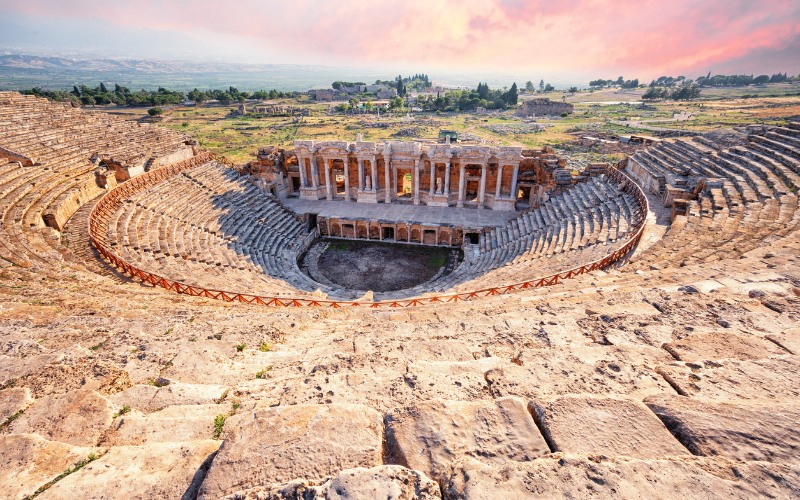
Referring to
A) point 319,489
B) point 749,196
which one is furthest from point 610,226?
point 319,489

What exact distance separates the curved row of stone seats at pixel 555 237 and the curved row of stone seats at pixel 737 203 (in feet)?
9.57

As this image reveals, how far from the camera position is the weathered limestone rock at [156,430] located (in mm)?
4797

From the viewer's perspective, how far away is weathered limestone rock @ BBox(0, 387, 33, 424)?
5172 mm

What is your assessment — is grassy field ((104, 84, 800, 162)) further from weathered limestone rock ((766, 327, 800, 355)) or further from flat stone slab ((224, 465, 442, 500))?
flat stone slab ((224, 465, 442, 500))

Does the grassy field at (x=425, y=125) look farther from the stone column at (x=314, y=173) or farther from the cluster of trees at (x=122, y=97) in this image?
the stone column at (x=314, y=173)

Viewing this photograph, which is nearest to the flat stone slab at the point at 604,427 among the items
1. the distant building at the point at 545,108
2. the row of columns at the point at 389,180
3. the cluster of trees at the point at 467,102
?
the row of columns at the point at 389,180

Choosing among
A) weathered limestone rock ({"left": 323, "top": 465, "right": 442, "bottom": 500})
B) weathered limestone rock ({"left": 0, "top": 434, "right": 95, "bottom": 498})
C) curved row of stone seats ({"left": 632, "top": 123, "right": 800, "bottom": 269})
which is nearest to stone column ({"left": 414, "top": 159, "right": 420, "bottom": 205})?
curved row of stone seats ({"left": 632, "top": 123, "right": 800, "bottom": 269})

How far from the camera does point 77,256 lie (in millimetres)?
16688

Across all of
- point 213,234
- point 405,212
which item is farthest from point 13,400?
point 405,212

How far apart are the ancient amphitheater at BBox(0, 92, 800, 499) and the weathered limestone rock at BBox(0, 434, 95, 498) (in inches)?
0.9

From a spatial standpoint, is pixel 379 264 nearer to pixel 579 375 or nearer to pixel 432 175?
pixel 432 175

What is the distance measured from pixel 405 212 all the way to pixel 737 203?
69.5 ft

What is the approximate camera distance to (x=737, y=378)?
5094mm

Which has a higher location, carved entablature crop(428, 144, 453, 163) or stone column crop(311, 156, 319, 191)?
carved entablature crop(428, 144, 453, 163)
